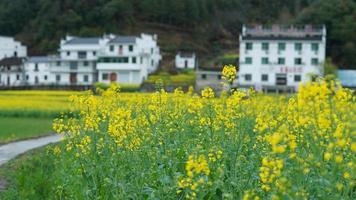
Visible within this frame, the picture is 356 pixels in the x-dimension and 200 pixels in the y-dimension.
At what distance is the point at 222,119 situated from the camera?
25.0 ft

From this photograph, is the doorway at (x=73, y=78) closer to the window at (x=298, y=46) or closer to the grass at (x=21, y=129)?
the window at (x=298, y=46)

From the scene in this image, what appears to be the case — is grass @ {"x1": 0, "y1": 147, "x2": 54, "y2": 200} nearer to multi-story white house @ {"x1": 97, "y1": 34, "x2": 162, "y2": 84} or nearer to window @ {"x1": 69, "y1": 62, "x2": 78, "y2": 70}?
multi-story white house @ {"x1": 97, "y1": 34, "x2": 162, "y2": 84}

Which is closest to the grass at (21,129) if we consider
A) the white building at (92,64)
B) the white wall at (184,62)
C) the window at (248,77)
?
the window at (248,77)

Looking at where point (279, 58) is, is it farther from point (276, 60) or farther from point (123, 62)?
point (123, 62)

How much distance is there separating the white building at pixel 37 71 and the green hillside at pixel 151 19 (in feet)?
34.8

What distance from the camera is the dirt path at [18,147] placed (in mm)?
13478

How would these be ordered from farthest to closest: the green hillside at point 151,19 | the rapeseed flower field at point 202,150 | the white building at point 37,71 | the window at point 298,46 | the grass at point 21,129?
the green hillside at point 151,19 → the white building at point 37,71 → the window at point 298,46 → the grass at point 21,129 → the rapeseed flower field at point 202,150

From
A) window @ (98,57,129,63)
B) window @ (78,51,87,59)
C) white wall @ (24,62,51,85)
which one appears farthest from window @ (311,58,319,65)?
white wall @ (24,62,51,85)

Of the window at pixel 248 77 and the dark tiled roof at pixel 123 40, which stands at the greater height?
the dark tiled roof at pixel 123 40

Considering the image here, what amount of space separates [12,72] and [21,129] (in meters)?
48.1

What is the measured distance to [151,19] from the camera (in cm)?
8900

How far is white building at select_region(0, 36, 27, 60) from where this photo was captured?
74062 millimetres

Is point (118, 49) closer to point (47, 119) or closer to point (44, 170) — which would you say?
point (47, 119)

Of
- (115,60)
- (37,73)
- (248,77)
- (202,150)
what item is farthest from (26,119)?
(37,73)
